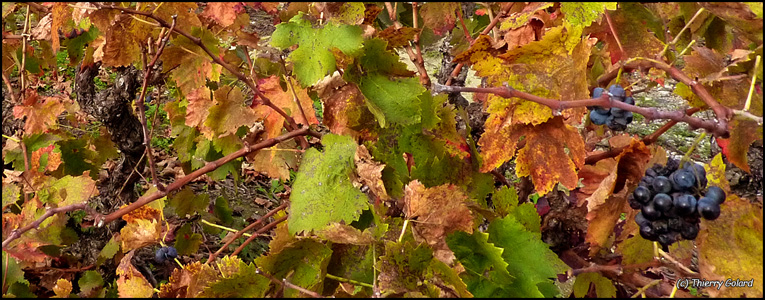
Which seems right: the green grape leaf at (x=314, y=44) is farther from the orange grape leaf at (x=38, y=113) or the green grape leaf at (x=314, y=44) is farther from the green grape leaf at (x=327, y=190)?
the orange grape leaf at (x=38, y=113)

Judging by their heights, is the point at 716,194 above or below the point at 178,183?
above

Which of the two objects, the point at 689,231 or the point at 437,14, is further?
the point at 437,14

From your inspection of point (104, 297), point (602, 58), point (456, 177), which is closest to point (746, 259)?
point (456, 177)

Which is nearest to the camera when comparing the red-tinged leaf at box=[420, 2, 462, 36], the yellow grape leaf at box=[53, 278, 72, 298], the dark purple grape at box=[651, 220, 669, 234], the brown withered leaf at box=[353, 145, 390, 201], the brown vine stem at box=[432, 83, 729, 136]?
the brown vine stem at box=[432, 83, 729, 136]

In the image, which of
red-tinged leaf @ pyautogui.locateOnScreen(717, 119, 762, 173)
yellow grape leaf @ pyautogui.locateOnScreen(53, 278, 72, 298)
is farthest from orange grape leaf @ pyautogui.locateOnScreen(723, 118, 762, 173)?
yellow grape leaf @ pyautogui.locateOnScreen(53, 278, 72, 298)

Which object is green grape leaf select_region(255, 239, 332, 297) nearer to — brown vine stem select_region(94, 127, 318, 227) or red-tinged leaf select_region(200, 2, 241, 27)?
brown vine stem select_region(94, 127, 318, 227)

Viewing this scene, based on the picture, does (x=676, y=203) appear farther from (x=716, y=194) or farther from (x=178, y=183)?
(x=178, y=183)

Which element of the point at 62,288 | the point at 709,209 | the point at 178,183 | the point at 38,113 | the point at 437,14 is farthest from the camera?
the point at 38,113

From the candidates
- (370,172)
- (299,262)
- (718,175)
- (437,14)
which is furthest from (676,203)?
(437,14)
